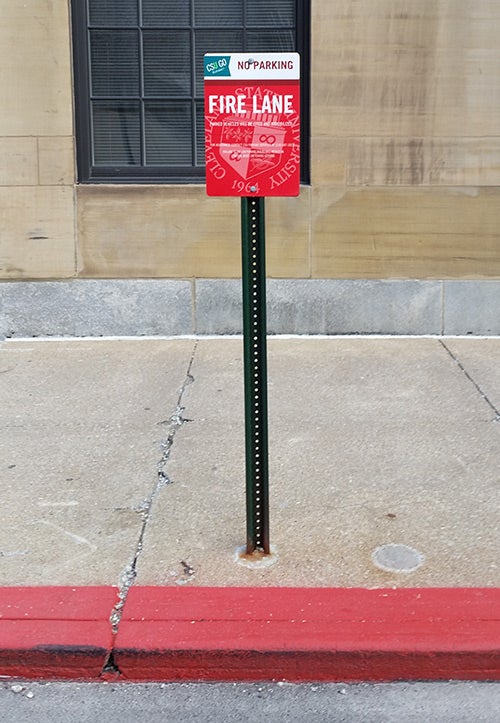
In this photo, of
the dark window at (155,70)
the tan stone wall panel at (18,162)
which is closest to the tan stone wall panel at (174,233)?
the dark window at (155,70)

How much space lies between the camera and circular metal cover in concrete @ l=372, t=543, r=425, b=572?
3.76 meters

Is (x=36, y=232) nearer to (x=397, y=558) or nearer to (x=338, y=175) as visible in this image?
(x=338, y=175)

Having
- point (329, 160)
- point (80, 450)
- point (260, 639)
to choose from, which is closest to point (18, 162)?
point (329, 160)

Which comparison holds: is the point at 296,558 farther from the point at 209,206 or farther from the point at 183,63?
the point at 183,63

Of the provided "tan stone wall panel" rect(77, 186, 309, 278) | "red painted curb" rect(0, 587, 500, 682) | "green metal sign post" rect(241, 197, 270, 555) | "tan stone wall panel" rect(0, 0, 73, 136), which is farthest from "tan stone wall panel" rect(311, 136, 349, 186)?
"red painted curb" rect(0, 587, 500, 682)

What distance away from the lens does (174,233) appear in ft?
25.0

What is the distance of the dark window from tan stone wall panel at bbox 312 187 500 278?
531 millimetres

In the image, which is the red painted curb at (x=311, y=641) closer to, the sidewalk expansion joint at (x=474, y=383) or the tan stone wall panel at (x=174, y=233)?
the sidewalk expansion joint at (x=474, y=383)

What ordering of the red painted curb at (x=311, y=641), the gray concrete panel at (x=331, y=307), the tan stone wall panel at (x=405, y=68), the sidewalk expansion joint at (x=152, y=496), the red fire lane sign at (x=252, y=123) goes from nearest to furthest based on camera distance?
1. the red painted curb at (x=311, y=641)
2. the red fire lane sign at (x=252, y=123)
3. the sidewalk expansion joint at (x=152, y=496)
4. the tan stone wall panel at (x=405, y=68)
5. the gray concrete panel at (x=331, y=307)

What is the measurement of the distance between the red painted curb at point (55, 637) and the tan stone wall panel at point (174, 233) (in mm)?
4548

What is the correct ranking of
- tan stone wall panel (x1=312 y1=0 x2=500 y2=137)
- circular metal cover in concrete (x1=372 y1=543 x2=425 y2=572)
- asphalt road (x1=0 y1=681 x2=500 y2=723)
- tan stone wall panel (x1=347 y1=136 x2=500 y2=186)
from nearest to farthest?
asphalt road (x1=0 y1=681 x2=500 y2=723) → circular metal cover in concrete (x1=372 y1=543 x2=425 y2=572) → tan stone wall panel (x1=312 y1=0 x2=500 y2=137) → tan stone wall panel (x1=347 y1=136 x2=500 y2=186)

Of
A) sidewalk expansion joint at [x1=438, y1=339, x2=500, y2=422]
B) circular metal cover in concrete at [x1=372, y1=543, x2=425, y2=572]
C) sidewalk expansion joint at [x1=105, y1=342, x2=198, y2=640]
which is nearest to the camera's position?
sidewalk expansion joint at [x1=105, y1=342, x2=198, y2=640]

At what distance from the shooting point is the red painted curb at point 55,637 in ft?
10.5

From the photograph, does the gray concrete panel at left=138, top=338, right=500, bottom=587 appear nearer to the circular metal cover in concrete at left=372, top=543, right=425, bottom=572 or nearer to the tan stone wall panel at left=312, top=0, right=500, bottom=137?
the circular metal cover in concrete at left=372, top=543, right=425, bottom=572
